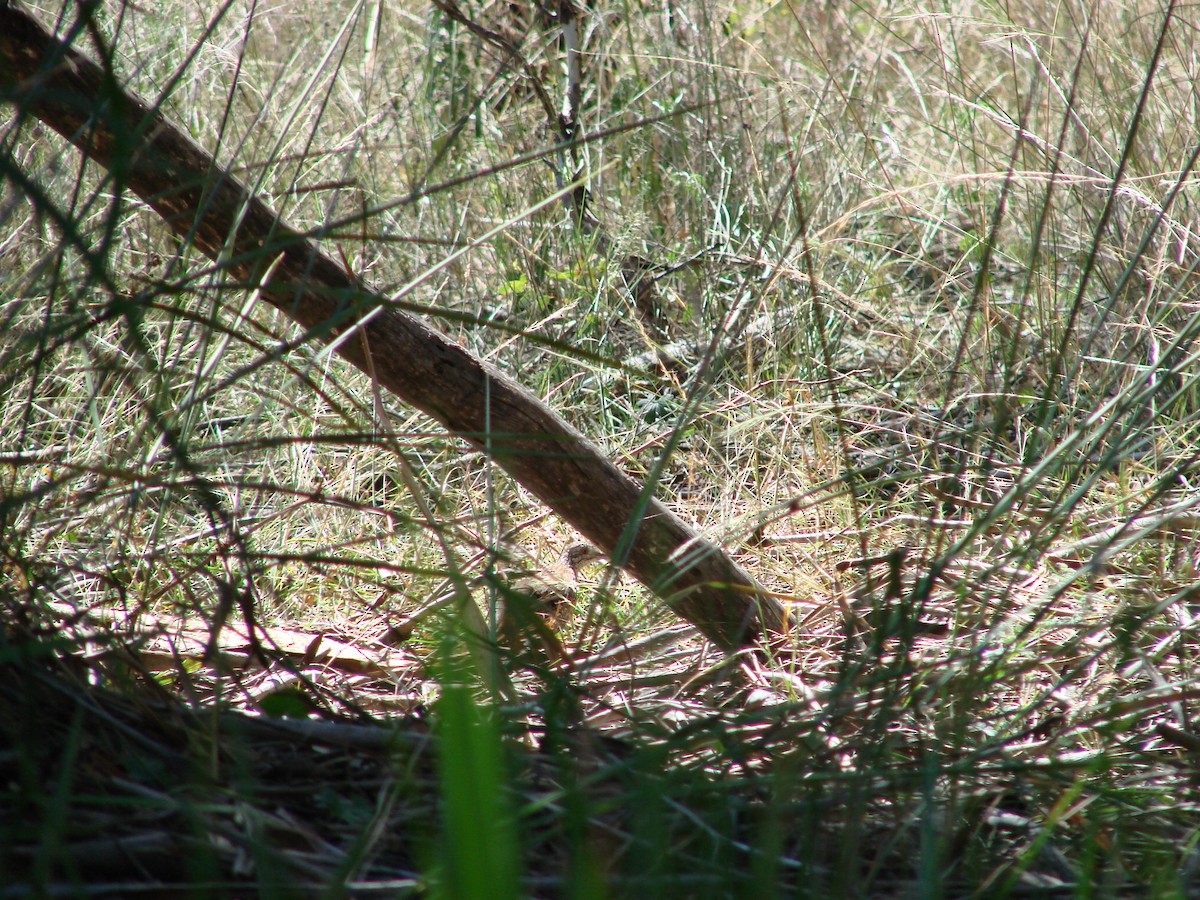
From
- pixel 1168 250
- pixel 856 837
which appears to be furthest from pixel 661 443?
pixel 856 837

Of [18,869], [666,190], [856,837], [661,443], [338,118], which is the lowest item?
[18,869]

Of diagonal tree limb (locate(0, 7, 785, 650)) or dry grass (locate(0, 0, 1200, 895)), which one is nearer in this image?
dry grass (locate(0, 0, 1200, 895))

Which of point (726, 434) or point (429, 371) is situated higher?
point (726, 434)

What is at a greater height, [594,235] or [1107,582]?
[594,235]

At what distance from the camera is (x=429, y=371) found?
1.37m

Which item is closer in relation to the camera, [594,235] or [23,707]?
[23,707]

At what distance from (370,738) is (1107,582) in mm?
1155

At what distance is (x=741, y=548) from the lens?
6.11 ft

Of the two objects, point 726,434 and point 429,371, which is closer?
point 429,371

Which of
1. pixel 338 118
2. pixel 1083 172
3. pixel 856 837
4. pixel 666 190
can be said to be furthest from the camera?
pixel 338 118

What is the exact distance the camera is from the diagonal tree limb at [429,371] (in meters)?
1.17

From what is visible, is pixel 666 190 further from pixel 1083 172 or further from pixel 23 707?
pixel 23 707

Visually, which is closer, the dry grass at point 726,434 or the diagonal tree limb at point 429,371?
the dry grass at point 726,434

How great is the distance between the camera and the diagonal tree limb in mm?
1174
